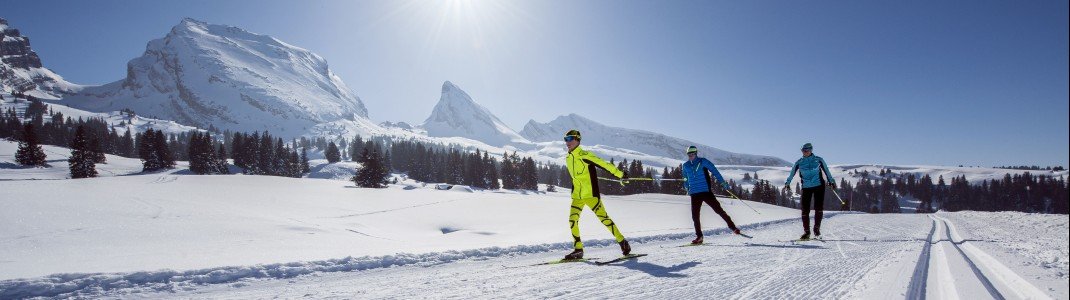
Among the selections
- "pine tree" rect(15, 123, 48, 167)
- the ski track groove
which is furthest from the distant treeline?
the ski track groove

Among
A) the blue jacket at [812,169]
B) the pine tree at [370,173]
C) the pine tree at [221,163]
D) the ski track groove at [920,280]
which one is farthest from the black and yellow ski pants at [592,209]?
the pine tree at [221,163]

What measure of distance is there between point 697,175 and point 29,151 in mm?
111050

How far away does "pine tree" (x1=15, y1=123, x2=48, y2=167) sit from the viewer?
7494cm

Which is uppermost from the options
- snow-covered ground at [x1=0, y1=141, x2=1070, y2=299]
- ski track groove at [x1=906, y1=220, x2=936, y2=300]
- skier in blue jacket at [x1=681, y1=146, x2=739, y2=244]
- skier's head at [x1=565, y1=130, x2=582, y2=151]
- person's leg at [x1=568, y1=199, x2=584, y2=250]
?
skier's head at [x1=565, y1=130, x2=582, y2=151]

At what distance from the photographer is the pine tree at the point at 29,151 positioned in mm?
74938

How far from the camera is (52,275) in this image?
5.05 meters

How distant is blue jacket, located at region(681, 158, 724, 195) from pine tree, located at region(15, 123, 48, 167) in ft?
355

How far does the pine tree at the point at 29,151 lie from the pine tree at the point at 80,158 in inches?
878

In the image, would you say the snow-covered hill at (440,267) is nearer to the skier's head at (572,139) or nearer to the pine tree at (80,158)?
the skier's head at (572,139)

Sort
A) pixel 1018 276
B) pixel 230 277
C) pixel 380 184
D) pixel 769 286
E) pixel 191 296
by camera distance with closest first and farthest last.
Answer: pixel 1018 276
pixel 769 286
pixel 191 296
pixel 230 277
pixel 380 184

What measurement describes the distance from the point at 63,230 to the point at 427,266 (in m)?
8.44

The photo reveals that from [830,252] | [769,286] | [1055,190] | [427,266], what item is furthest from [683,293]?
[1055,190]

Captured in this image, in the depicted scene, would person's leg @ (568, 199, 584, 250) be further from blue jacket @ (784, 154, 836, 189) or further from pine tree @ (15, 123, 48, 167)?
pine tree @ (15, 123, 48, 167)

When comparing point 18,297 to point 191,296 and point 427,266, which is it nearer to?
point 191,296
